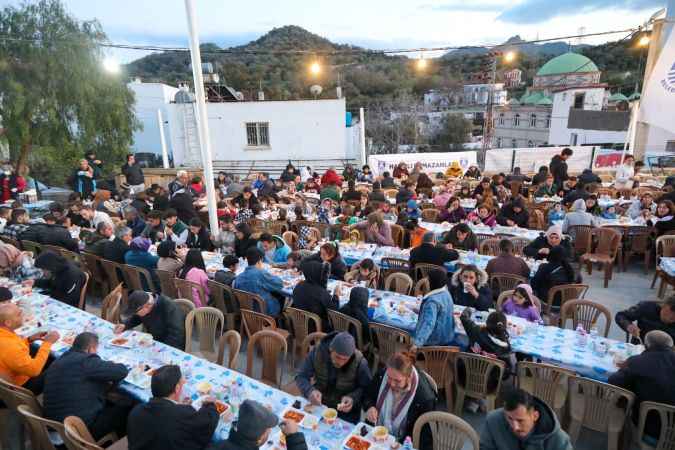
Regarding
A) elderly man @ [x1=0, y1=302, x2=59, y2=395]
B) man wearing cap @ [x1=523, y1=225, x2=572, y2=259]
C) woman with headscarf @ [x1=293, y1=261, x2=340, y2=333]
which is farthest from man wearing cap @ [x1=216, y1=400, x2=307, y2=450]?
man wearing cap @ [x1=523, y1=225, x2=572, y2=259]

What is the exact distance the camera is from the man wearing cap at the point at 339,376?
3537mm

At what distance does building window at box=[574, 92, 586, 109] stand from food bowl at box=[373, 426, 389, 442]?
52.3m

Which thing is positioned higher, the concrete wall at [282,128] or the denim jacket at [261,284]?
the concrete wall at [282,128]

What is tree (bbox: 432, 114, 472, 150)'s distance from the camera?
166ft

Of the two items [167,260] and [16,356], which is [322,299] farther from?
[16,356]

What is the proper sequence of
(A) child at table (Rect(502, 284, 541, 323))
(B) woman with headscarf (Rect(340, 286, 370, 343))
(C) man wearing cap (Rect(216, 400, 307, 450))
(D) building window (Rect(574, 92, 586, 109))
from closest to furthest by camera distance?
(C) man wearing cap (Rect(216, 400, 307, 450)) < (B) woman with headscarf (Rect(340, 286, 370, 343)) < (A) child at table (Rect(502, 284, 541, 323)) < (D) building window (Rect(574, 92, 586, 109))

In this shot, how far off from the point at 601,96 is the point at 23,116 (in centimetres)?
5141

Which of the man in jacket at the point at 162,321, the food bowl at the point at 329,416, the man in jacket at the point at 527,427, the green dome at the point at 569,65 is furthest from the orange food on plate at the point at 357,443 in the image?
the green dome at the point at 569,65

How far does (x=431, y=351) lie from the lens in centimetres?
421

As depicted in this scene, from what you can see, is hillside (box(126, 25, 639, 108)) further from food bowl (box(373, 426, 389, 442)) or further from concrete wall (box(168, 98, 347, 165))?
food bowl (box(373, 426, 389, 442))

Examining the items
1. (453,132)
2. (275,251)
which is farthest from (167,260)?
(453,132)

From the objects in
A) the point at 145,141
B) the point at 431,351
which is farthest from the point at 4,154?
the point at 431,351

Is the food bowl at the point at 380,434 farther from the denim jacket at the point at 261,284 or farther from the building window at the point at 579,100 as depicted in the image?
the building window at the point at 579,100

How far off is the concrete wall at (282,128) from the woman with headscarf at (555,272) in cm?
1637
